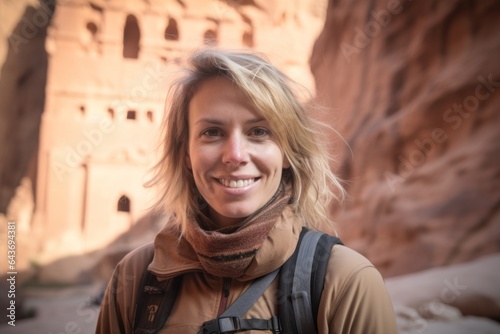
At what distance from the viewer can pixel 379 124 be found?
4609mm

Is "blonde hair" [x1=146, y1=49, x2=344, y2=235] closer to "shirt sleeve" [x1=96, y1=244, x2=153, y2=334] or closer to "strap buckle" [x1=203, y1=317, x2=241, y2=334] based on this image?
"shirt sleeve" [x1=96, y1=244, x2=153, y2=334]

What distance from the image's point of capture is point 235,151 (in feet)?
2.99

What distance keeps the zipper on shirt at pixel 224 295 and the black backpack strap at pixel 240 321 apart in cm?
3

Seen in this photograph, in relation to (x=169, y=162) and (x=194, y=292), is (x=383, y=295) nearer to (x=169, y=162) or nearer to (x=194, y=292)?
(x=194, y=292)

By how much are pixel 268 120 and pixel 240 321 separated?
417 millimetres

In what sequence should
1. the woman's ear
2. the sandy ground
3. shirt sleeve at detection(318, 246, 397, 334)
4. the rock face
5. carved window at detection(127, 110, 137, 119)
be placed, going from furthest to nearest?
carved window at detection(127, 110, 137, 119)
the sandy ground
the rock face
the woman's ear
shirt sleeve at detection(318, 246, 397, 334)

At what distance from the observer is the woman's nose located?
0.91 meters

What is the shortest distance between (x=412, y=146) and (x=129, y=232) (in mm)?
7858

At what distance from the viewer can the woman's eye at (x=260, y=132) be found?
0.96m

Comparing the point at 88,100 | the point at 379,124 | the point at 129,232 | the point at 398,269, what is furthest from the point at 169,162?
the point at 88,100

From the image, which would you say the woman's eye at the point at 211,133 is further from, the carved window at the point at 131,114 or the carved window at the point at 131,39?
the carved window at the point at 131,39

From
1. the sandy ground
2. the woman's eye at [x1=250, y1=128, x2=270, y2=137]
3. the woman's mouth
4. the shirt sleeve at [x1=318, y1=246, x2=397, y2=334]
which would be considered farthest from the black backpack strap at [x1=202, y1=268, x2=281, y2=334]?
the sandy ground

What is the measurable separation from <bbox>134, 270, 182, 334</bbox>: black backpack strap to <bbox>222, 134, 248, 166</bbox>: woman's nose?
0.96ft

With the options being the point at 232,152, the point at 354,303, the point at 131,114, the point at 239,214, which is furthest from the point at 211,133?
the point at 131,114
